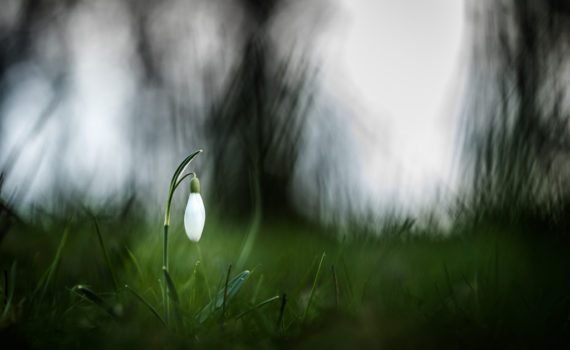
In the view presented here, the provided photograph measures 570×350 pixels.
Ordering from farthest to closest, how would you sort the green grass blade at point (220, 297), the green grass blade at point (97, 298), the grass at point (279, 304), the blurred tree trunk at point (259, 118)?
the blurred tree trunk at point (259, 118) < the green grass blade at point (220, 297) < the green grass blade at point (97, 298) < the grass at point (279, 304)

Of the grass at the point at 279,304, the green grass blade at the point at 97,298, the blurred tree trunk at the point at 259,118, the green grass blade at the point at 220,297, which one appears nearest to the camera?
the grass at the point at 279,304

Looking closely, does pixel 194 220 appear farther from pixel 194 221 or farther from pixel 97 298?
pixel 97 298

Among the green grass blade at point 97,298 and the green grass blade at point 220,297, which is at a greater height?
the green grass blade at point 97,298

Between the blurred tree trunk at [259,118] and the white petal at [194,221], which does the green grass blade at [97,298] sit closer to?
the white petal at [194,221]

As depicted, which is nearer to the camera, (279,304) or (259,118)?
(279,304)

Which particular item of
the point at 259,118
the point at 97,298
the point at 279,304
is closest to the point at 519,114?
the point at 259,118

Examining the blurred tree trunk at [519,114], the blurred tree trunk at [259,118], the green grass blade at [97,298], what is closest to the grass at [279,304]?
the green grass blade at [97,298]

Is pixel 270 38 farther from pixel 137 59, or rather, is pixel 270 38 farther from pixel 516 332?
pixel 516 332

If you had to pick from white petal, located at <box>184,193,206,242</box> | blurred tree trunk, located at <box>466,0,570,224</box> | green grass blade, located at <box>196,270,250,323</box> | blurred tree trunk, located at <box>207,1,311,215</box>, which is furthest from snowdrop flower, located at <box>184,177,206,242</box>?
blurred tree trunk, located at <box>466,0,570,224</box>
